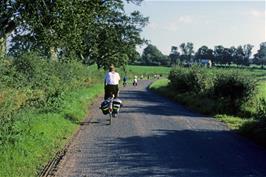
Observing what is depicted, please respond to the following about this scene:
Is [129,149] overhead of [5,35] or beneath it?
beneath

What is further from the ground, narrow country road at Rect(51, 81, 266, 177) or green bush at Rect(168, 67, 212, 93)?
green bush at Rect(168, 67, 212, 93)

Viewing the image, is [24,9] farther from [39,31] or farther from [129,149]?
[129,149]

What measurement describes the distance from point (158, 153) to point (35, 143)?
9.95ft

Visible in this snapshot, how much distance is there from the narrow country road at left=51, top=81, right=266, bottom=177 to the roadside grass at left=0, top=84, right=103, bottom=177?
1.49ft

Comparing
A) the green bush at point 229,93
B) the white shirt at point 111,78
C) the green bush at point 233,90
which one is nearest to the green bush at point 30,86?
the white shirt at point 111,78

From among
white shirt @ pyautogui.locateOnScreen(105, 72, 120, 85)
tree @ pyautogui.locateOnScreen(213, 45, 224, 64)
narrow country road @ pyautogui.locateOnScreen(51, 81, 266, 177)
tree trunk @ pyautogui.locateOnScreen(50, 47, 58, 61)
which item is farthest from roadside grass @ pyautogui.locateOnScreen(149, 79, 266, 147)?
tree @ pyautogui.locateOnScreen(213, 45, 224, 64)

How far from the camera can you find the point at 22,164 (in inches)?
386

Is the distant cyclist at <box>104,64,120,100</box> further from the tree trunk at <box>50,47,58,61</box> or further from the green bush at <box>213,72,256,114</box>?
the tree trunk at <box>50,47,58,61</box>

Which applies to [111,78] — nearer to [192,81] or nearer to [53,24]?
[53,24]

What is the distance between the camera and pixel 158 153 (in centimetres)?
1206

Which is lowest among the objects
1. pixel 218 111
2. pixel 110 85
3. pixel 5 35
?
pixel 218 111

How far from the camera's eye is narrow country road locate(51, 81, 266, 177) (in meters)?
10.0

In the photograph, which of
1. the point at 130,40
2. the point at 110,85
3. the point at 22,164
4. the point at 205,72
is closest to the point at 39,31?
the point at 110,85

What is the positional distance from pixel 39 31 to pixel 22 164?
17.4m
